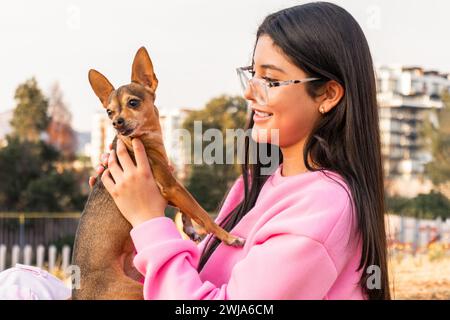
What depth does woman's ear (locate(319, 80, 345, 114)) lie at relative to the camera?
5.84 feet

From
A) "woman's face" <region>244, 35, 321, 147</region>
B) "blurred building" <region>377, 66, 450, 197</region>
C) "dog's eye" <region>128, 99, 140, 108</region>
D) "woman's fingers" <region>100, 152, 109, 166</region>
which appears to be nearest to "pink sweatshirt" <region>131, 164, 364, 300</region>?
"woman's face" <region>244, 35, 321, 147</region>

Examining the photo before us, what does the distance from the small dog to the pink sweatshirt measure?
0.80 ft

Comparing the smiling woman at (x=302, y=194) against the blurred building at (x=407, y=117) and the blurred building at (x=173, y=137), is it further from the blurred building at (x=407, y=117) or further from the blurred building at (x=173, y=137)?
the blurred building at (x=407, y=117)

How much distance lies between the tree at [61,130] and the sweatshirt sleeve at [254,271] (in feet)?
31.8

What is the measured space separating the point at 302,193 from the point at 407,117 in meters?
10.2

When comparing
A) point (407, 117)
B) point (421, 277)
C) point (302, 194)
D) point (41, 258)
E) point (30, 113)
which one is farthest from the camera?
point (407, 117)

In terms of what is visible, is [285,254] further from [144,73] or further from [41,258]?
[41,258]

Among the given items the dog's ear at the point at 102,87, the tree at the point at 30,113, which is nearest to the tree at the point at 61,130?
the tree at the point at 30,113

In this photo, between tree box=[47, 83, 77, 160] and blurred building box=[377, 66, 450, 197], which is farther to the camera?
tree box=[47, 83, 77, 160]

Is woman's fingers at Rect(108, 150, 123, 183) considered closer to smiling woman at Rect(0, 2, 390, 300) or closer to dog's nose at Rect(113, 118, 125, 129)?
smiling woman at Rect(0, 2, 390, 300)

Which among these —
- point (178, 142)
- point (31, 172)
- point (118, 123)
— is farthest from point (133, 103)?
point (31, 172)

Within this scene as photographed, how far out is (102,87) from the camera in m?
2.15

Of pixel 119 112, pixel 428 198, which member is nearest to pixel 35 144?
pixel 428 198
